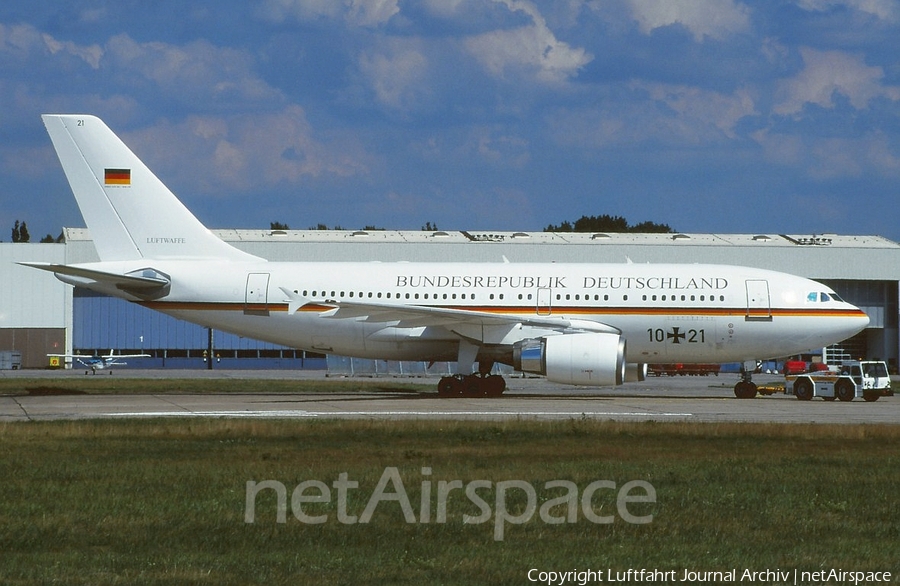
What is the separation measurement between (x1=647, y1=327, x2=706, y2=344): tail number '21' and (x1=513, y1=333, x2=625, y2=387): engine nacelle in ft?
8.77

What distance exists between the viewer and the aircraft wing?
3119 centimetres

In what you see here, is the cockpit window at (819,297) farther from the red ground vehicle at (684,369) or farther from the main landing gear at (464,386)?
the red ground vehicle at (684,369)

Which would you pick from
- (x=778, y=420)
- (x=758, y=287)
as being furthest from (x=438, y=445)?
(x=758, y=287)

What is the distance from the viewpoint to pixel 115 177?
116 feet

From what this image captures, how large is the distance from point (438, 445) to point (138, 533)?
8.10 metres

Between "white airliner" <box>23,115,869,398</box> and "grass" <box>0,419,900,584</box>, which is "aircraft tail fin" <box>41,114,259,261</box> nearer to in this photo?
"white airliner" <box>23,115,869,398</box>

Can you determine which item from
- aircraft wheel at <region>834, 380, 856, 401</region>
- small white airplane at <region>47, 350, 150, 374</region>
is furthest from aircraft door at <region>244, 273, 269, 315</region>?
small white airplane at <region>47, 350, 150, 374</region>

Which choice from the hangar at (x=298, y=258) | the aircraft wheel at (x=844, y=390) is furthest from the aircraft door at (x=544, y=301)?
the hangar at (x=298, y=258)

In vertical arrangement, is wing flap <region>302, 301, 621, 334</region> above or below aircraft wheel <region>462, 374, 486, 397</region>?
above

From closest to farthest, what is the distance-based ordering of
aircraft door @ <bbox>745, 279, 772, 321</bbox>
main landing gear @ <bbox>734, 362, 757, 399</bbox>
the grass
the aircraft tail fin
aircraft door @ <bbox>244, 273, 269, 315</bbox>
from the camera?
the grass
aircraft door @ <bbox>745, 279, 772, 321</bbox>
aircraft door @ <bbox>244, 273, 269, 315</bbox>
main landing gear @ <bbox>734, 362, 757, 399</bbox>
the aircraft tail fin

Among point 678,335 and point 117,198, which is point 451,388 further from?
point 117,198

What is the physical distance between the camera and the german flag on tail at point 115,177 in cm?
3531

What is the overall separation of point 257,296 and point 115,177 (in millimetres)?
6341

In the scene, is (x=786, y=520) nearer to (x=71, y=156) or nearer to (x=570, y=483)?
(x=570, y=483)
